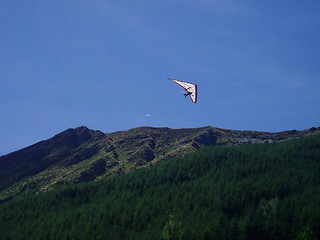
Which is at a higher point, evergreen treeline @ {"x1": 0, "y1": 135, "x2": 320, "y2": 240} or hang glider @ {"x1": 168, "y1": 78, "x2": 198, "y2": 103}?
hang glider @ {"x1": 168, "y1": 78, "x2": 198, "y2": 103}

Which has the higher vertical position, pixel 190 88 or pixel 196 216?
pixel 190 88

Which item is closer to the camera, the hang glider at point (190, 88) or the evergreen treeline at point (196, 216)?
the hang glider at point (190, 88)

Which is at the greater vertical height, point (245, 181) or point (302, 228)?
point (245, 181)

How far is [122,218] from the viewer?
164125mm

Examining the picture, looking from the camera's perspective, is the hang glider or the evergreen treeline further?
the evergreen treeline

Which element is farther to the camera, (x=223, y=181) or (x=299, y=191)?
(x=223, y=181)

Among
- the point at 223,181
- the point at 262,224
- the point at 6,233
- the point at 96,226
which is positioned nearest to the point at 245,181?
the point at 223,181

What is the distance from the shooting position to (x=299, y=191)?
18612 cm

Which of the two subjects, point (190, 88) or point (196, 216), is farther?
point (196, 216)

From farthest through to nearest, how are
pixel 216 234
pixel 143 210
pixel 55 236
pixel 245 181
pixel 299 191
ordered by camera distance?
1. pixel 245 181
2. pixel 299 191
3. pixel 143 210
4. pixel 55 236
5. pixel 216 234

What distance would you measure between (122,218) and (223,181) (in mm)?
63258

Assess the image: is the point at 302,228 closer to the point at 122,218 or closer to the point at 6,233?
the point at 122,218

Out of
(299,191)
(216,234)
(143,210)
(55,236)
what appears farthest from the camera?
(299,191)

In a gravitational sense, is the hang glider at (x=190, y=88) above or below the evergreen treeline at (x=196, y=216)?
above
